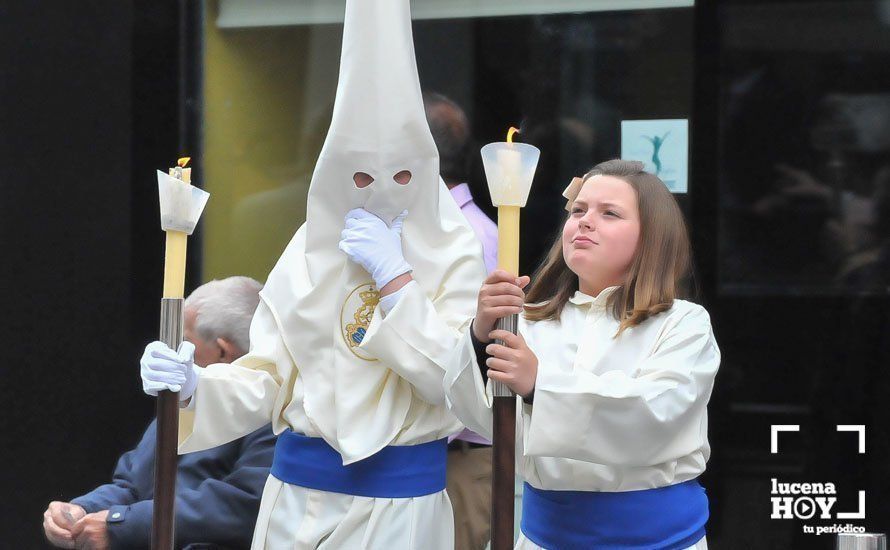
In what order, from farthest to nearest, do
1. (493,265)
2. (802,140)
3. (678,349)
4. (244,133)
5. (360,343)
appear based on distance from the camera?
(244,133), (802,140), (493,265), (360,343), (678,349)

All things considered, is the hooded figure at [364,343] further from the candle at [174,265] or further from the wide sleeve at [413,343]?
the candle at [174,265]

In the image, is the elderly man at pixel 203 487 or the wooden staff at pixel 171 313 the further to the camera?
the elderly man at pixel 203 487

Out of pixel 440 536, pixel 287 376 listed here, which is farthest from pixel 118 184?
pixel 440 536

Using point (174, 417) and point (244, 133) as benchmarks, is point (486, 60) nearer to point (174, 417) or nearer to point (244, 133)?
point (244, 133)

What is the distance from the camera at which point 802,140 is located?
456 cm

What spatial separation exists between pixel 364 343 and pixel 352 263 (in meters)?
0.22

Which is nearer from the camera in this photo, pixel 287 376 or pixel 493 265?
pixel 287 376

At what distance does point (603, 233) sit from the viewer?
9.68 feet

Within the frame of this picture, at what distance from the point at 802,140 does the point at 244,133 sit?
7.09 ft

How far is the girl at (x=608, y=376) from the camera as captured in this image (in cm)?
266

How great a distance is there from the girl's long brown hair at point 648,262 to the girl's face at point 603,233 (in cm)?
3

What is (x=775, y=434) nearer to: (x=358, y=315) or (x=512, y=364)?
(x=358, y=315)

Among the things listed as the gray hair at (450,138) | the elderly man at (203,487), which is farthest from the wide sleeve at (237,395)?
the gray hair at (450,138)

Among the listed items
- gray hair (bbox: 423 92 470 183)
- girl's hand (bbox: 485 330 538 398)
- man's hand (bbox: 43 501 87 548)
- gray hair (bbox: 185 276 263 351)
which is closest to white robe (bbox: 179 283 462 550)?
girl's hand (bbox: 485 330 538 398)
